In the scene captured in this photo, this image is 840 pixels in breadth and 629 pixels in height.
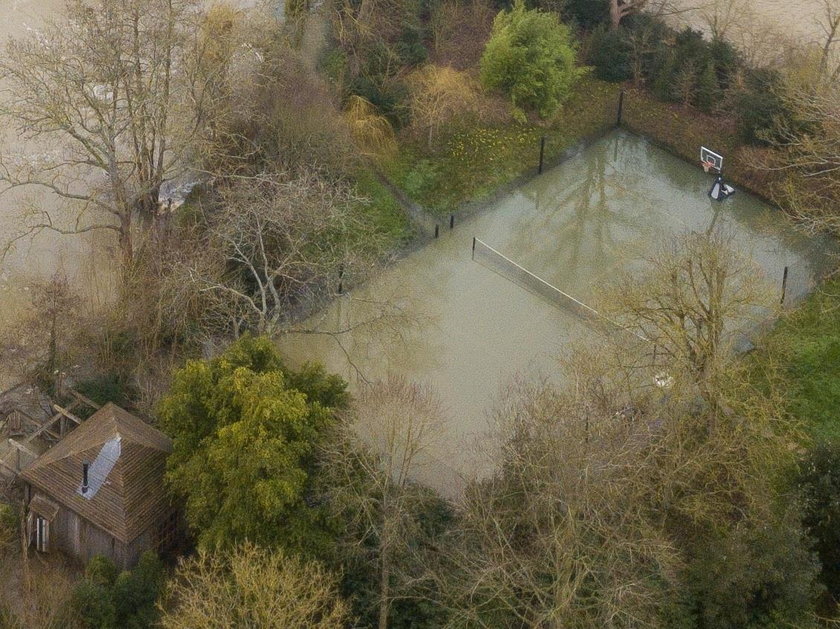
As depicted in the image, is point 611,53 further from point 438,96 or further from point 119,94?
point 119,94

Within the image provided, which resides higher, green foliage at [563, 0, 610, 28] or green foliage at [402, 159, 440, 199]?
green foliage at [563, 0, 610, 28]

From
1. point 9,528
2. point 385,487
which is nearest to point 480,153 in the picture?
point 385,487

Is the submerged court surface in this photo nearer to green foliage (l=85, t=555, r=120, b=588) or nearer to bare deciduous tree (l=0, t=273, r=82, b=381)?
bare deciduous tree (l=0, t=273, r=82, b=381)

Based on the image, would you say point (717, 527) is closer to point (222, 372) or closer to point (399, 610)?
point (399, 610)

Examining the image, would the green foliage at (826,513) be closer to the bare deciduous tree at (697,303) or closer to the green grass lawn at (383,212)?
the bare deciduous tree at (697,303)

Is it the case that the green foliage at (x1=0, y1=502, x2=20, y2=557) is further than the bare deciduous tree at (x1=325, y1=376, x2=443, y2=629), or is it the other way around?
the green foliage at (x1=0, y1=502, x2=20, y2=557)

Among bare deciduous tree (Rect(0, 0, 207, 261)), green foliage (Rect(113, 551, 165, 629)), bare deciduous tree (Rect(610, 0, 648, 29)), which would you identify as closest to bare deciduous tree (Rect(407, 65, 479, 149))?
bare deciduous tree (Rect(610, 0, 648, 29))
